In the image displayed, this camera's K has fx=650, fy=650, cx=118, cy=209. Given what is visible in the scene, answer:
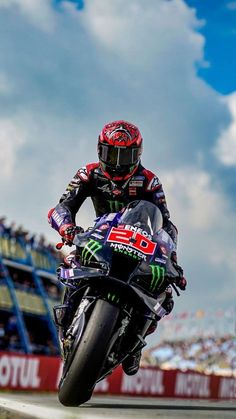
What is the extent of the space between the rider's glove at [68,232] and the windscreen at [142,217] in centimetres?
53

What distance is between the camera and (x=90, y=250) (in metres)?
5.79

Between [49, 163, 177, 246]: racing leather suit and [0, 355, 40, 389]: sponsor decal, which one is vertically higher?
[0, 355, 40, 389]: sponsor decal

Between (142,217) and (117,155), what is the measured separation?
2.38 ft

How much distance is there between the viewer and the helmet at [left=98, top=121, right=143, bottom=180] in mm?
6246

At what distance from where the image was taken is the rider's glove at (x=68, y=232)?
619 centimetres

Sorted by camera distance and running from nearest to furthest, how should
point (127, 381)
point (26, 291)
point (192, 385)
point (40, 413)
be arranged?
point (40, 413) → point (127, 381) → point (192, 385) → point (26, 291)

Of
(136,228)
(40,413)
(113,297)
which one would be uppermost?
(136,228)

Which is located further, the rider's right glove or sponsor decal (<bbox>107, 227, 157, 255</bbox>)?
the rider's right glove

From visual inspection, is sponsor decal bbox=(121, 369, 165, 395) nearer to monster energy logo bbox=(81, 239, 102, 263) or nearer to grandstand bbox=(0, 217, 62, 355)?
grandstand bbox=(0, 217, 62, 355)

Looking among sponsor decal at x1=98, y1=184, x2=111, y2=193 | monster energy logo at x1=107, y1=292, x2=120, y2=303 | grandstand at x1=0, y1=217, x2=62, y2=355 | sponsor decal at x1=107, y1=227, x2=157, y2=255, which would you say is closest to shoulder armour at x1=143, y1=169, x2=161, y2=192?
sponsor decal at x1=98, y1=184, x2=111, y2=193

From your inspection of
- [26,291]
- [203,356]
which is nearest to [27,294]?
[26,291]

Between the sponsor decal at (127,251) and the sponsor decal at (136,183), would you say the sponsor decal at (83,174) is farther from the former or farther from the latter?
the sponsor decal at (127,251)

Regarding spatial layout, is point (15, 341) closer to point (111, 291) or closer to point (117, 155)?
point (117, 155)

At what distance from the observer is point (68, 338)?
18.9ft
